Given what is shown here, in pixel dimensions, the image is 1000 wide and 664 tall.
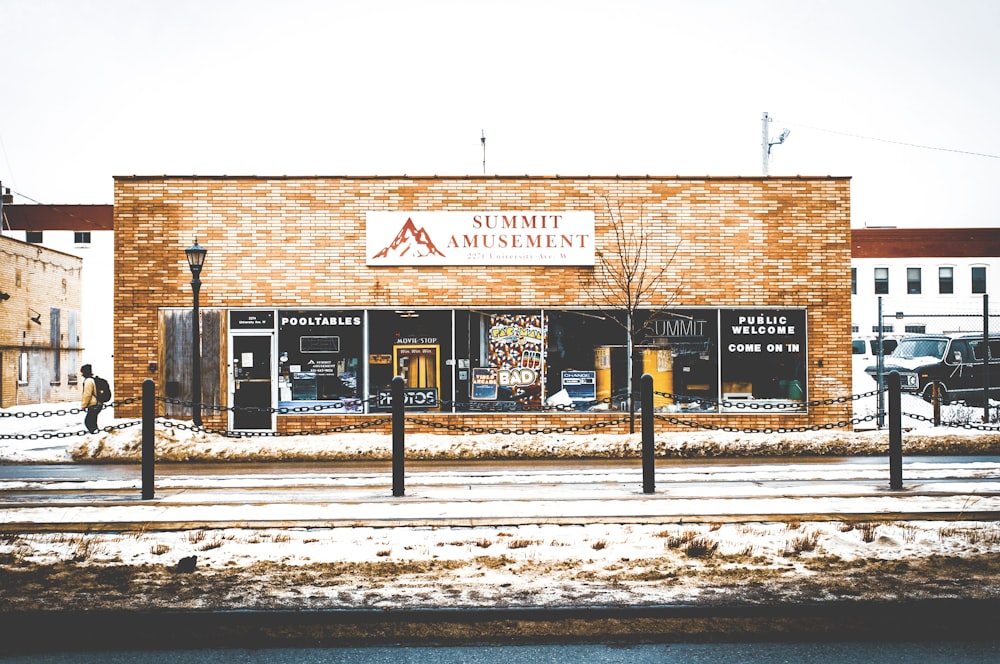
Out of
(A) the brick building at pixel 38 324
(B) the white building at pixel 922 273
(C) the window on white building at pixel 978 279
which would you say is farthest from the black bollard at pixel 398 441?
(C) the window on white building at pixel 978 279

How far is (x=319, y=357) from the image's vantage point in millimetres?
19125

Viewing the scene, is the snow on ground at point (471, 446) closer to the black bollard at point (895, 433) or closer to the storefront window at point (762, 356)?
the storefront window at point (762, 356)

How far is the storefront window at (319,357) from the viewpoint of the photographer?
19.0 meters

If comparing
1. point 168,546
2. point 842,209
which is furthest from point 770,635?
point 842,209

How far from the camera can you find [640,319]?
63.3 feet

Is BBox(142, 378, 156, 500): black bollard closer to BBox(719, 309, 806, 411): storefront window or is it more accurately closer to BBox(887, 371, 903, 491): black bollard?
BBox(887, 371, 903, 491): black bollard

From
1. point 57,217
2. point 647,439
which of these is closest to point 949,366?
point 647,439

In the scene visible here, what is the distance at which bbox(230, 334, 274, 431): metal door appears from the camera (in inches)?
751

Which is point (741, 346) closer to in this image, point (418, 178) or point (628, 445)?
point (628, 445)

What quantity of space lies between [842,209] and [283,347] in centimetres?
1183

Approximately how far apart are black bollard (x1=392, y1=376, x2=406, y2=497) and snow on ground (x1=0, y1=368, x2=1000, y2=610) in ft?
6.12

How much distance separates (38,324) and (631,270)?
24262 millimetres

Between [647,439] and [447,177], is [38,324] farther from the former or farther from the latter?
[647,439]

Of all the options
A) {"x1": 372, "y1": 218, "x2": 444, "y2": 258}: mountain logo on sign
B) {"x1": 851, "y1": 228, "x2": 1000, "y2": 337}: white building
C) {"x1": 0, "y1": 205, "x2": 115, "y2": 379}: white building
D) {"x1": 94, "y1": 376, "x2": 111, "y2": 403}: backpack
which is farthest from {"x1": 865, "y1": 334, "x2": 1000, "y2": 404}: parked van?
{"x1": 0, "y1": 205, "x2": 115, "y2": 379}: white building
